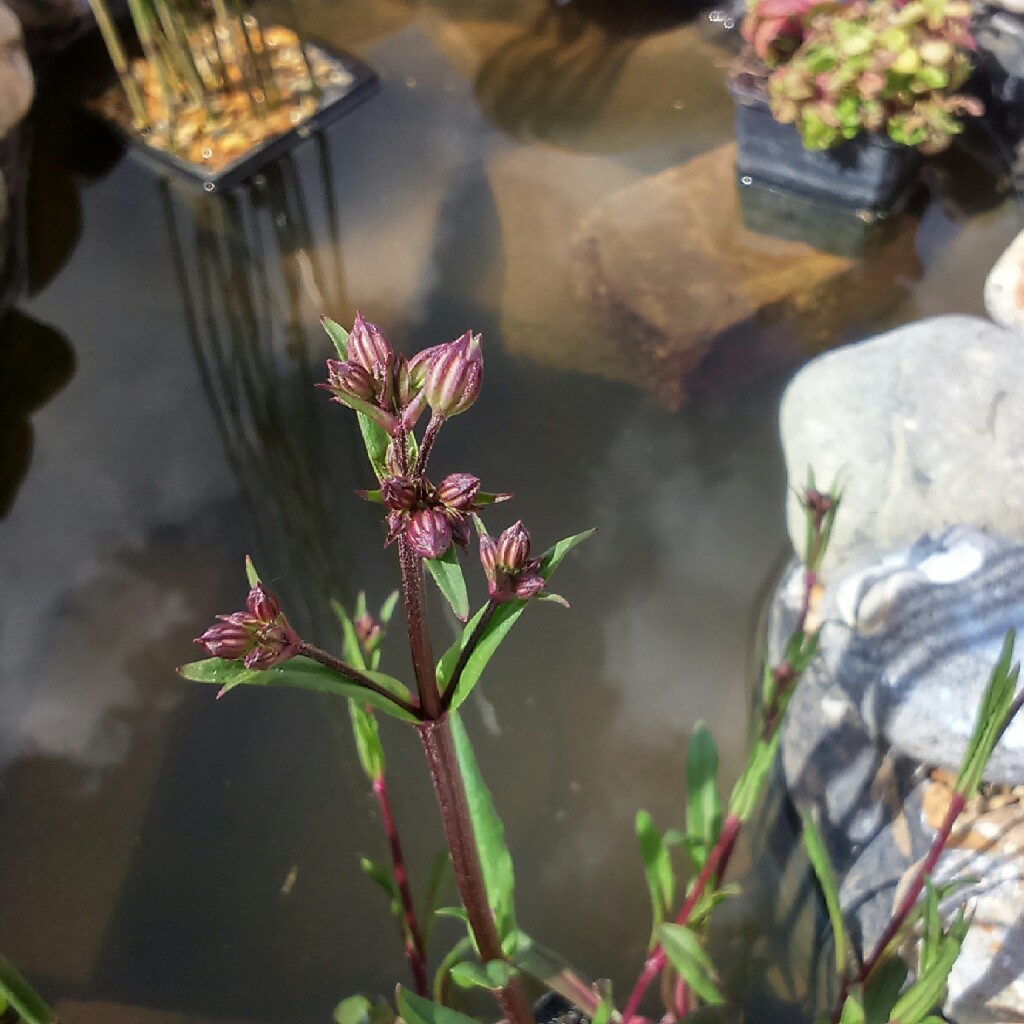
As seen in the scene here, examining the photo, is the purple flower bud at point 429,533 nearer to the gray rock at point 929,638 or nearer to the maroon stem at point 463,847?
the maroon stem at point 463,847

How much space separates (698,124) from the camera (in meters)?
2.80

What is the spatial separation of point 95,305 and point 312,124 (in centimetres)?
89

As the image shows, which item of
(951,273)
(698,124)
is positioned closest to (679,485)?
(951,273)

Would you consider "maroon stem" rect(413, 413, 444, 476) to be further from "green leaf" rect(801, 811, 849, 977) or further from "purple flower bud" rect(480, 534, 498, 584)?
"green leaf" rect(801, 811, 849, 977)

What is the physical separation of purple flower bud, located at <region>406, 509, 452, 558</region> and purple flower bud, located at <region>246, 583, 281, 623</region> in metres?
0.11

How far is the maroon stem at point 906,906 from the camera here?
1.02m

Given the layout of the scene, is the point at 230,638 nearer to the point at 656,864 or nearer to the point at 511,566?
the point at 511,566

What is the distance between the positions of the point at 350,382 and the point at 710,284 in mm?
1930

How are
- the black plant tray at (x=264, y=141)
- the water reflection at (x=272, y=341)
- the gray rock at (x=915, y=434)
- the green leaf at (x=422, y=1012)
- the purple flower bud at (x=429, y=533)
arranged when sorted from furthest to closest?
the black plant tray at (x=264, y=141) < the water reflection at (x=272, y=341) < the gray rock at (x=915, y=434) < the green leaf at (x=422, y=1012) < the purple flower bud at (x=429, y=533)

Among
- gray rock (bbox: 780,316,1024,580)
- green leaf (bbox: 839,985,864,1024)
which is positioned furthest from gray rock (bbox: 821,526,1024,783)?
green leaf (bbox: 839,985,864,1024)

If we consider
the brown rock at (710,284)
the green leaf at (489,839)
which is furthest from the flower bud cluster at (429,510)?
the brown rock at (710,284)

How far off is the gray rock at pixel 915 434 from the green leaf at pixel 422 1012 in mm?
1087

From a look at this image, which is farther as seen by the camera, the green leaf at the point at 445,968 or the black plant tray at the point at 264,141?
the black plant tray at the point at 264,141

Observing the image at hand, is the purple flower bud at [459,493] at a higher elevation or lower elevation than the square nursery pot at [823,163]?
higher
